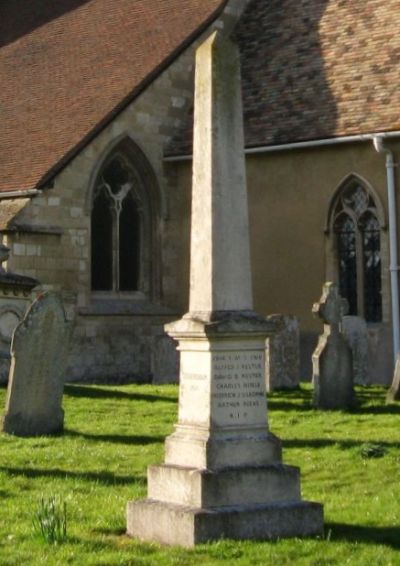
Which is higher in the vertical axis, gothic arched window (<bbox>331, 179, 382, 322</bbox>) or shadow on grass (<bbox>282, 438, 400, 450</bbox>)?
gothic arched window (<bbox>331, 179, 382, 322</bbox>)

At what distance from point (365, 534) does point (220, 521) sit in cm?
103

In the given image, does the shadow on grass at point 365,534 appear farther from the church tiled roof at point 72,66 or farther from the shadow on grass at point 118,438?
the church tiled roof at point 72,66

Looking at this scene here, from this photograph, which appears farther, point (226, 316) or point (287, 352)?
point (287, 352)

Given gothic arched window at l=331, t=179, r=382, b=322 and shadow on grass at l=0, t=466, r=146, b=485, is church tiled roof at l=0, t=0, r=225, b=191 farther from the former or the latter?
shadow on grass at l=0, t=466, r=146, b=485

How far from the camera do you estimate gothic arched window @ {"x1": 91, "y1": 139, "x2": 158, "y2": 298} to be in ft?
72.5

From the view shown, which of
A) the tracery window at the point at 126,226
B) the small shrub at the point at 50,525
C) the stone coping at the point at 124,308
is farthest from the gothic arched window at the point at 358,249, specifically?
the small shrub at the point at 50,525

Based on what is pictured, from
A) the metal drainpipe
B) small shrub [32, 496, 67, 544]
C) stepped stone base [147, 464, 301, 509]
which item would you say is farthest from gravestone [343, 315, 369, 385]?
small shrub [32, 496, 67, 544]

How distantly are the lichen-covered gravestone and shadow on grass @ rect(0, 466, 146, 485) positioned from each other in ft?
5.42

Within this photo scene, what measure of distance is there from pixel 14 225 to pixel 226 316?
12308mm

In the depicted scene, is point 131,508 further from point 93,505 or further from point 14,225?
point 14,225

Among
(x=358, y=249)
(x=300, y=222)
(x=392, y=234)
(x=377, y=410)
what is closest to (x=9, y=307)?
(x=377, y=410)

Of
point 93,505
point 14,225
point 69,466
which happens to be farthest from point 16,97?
point 93,505

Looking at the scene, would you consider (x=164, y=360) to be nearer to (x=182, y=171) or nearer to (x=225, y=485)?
(x=182, y=171)

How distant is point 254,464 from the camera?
7941mm
